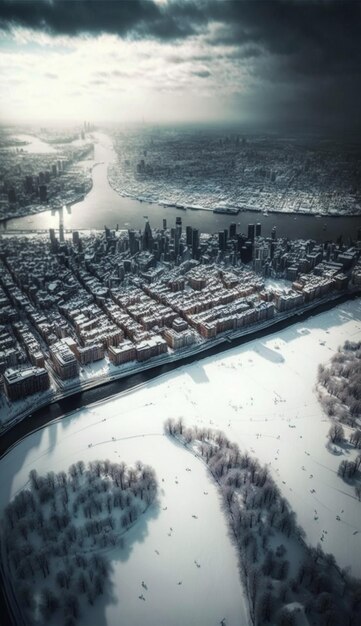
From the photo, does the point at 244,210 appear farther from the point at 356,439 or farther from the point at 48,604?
the point at 48,604

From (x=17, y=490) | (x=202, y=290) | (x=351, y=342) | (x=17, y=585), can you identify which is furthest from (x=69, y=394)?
(x=351, y=342)

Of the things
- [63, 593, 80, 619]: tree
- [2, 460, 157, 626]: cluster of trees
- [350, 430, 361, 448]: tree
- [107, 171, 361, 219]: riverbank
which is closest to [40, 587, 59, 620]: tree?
[2, 460, 157, 626]: cluster of trees

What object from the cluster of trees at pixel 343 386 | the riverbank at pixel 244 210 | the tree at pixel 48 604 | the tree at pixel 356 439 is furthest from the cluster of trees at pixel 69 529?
the riverbank at pixel 244 210

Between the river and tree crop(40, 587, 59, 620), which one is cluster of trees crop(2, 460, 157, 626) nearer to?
tree crop(40, 587, 59, 620)

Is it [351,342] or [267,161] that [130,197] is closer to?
[267,161]

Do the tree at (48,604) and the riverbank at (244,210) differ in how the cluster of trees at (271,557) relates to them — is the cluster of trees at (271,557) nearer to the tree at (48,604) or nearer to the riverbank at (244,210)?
the tree at (48,604)
